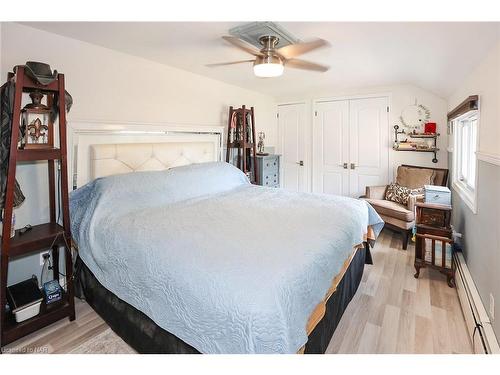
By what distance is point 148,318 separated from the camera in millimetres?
1557

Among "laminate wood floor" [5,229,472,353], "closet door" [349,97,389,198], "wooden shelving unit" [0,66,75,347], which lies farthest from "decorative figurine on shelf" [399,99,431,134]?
"wooden shelving unit" [0,66,75,347]

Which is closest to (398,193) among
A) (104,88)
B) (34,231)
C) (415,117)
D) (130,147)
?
(415,117)

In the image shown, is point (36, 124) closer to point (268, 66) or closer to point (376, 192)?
point (268, 66)

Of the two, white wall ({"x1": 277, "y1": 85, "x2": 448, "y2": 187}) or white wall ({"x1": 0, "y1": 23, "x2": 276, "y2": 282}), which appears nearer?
white wall ({"x1": 0, "y1": 23, "x2": 276, "y2": 282})

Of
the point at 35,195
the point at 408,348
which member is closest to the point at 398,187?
the point at 408,348

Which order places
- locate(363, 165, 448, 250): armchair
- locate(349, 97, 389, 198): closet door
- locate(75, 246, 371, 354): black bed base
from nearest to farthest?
locate(75, 246, 371, 354): black bed base, locate(363, 165, 448, 250): armchair, locate(349, 97, 389, 198): closet door

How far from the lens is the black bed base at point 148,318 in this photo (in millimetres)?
1438

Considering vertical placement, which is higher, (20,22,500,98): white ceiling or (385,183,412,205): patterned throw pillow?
Answer: (20,22,500,98): white ceiling

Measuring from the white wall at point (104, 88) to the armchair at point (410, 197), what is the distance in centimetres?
241

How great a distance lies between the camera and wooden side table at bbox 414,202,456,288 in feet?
8.08

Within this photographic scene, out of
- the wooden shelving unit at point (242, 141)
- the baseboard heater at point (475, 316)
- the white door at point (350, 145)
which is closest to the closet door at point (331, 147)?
the white door at point (350, 145)

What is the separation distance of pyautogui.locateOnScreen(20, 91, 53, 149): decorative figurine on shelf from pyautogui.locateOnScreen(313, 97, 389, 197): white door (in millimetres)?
3814

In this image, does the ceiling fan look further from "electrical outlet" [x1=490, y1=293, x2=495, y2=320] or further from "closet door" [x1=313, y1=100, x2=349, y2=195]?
"closet door" [x1=313, y1=100, x2=349, y2=195]
